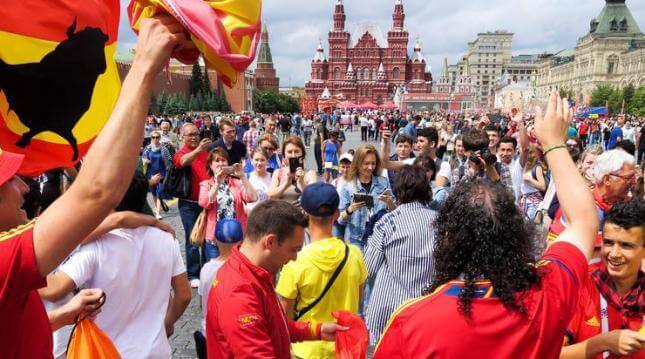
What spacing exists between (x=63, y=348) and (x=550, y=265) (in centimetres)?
223

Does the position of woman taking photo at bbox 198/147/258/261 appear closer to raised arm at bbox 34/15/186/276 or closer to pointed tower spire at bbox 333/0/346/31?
raised arm at bbox 34/15/186/276

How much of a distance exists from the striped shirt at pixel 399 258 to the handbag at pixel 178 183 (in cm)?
274

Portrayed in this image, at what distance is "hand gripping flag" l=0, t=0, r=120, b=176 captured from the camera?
244cm

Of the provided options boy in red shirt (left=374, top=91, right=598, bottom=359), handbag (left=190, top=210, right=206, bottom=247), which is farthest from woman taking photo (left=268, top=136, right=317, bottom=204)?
boy in red shirt (left=374, top=91, right=598, bottom=359)

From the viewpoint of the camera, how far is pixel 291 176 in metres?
5.18

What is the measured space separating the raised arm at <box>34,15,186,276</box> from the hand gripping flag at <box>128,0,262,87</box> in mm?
95

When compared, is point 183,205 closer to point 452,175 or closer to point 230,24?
point 452,175

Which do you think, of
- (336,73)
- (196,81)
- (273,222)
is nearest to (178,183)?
(273,222)

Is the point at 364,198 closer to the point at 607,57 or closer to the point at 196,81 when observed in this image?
the point at 196,81

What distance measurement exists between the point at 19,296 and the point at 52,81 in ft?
5.74

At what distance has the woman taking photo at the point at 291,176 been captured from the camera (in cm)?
510

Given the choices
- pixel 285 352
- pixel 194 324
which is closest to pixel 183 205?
pixel 194 324

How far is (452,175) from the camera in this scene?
5895mm

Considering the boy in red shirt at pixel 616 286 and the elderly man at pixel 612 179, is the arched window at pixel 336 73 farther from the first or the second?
the boy in red shirt at pixel 616 286
